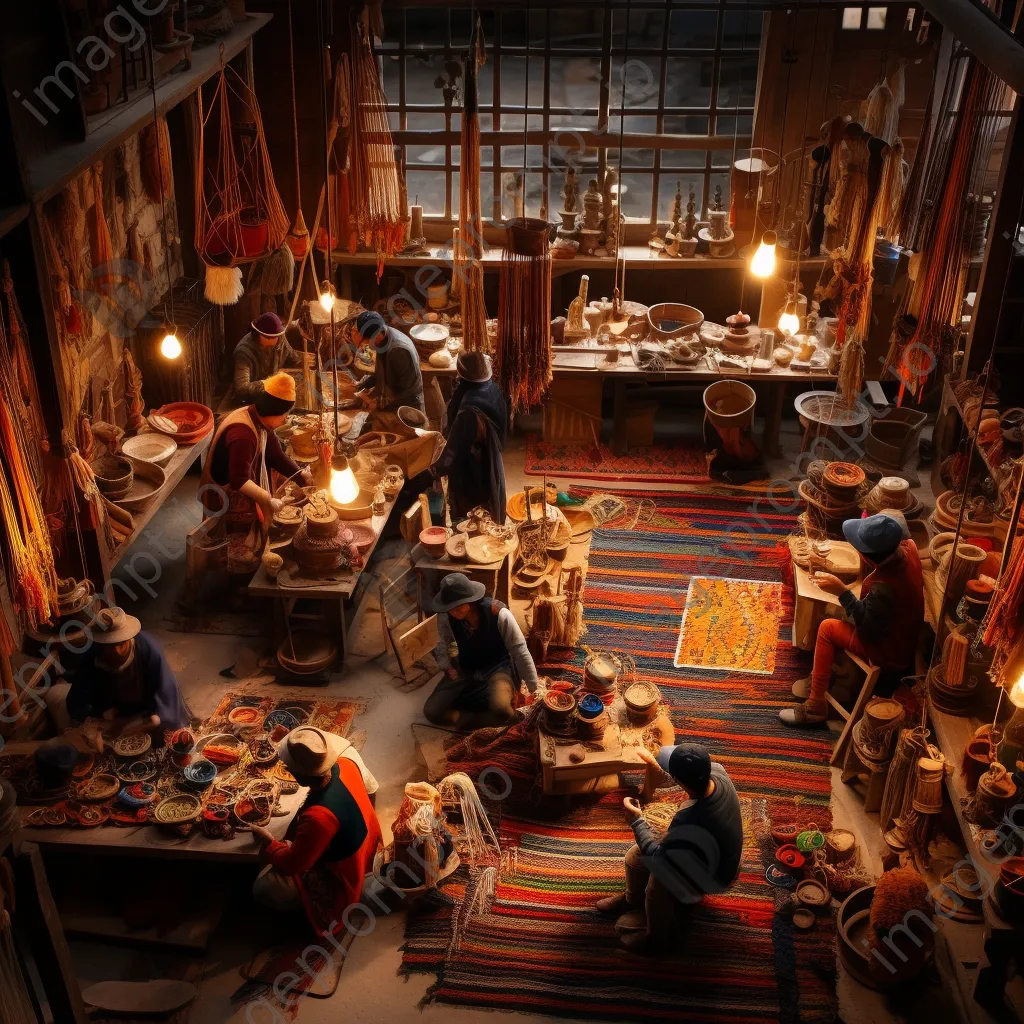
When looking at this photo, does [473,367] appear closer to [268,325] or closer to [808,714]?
[268,325]

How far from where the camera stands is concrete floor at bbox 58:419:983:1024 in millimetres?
5953

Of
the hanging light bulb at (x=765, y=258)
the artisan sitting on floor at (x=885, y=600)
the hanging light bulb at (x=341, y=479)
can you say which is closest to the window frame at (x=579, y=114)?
the hanging light bulb at (x=765, y=258)

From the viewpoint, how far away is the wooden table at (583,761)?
6855 mm

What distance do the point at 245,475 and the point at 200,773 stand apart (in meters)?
2.48

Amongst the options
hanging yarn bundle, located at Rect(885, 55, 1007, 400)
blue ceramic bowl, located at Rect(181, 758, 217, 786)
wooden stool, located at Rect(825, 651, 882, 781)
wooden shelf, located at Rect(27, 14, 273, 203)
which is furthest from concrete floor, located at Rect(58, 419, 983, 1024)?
wooden shelf, located at Rect(27, 14, 273, 203)

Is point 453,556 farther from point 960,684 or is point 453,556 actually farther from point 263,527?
point 960,684

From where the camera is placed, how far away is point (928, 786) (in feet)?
21.1

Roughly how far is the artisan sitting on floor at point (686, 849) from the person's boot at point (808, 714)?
1.86 meters

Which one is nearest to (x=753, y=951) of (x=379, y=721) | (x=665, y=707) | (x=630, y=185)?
(x=665, y=707)

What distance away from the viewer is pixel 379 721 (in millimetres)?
7809

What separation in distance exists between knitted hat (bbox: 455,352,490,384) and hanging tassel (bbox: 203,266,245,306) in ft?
5.73

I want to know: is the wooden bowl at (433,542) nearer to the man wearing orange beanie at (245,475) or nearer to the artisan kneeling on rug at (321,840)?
the man wearing orange beanie at (245,475)

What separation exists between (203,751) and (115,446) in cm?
265

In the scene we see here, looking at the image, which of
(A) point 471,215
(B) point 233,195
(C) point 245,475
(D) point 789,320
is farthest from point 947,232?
(B) point 233,195
